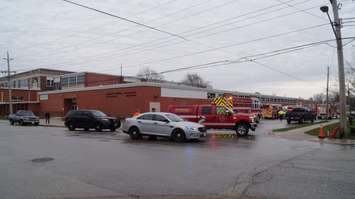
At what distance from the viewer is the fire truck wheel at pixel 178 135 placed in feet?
56.7

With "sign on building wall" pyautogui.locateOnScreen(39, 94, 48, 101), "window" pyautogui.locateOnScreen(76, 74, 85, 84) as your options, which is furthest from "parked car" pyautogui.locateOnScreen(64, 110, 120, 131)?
"window" pyautogui.locateOnScreen(76, 74, 85, 84)

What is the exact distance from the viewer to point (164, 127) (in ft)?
59.0

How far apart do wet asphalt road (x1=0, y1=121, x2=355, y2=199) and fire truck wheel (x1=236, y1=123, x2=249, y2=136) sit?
8421mm

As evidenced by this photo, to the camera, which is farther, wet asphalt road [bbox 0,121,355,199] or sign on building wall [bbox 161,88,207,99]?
sign on building wall [bbox 161,88,207,99]

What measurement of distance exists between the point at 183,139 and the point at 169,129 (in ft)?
3.37

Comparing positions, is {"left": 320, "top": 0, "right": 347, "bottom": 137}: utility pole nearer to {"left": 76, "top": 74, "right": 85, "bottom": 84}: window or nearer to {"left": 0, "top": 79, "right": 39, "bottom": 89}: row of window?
{"left": 76, "top": 74, "right": 85, "bottom": 84}: window

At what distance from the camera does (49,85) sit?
89250mm

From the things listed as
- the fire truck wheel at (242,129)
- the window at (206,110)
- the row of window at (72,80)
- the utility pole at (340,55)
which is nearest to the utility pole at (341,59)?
the utility pole at (340,55)

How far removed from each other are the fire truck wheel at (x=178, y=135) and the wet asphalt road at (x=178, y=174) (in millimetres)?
4161

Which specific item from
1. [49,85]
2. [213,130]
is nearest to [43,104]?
[49,85]

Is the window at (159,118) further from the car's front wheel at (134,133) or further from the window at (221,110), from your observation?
the window at (221,110)

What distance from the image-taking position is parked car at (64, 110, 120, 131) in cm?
2712

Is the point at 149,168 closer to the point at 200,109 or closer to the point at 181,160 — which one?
the point at 181,160

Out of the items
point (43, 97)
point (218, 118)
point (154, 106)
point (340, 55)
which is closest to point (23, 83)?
point (43, 97)
